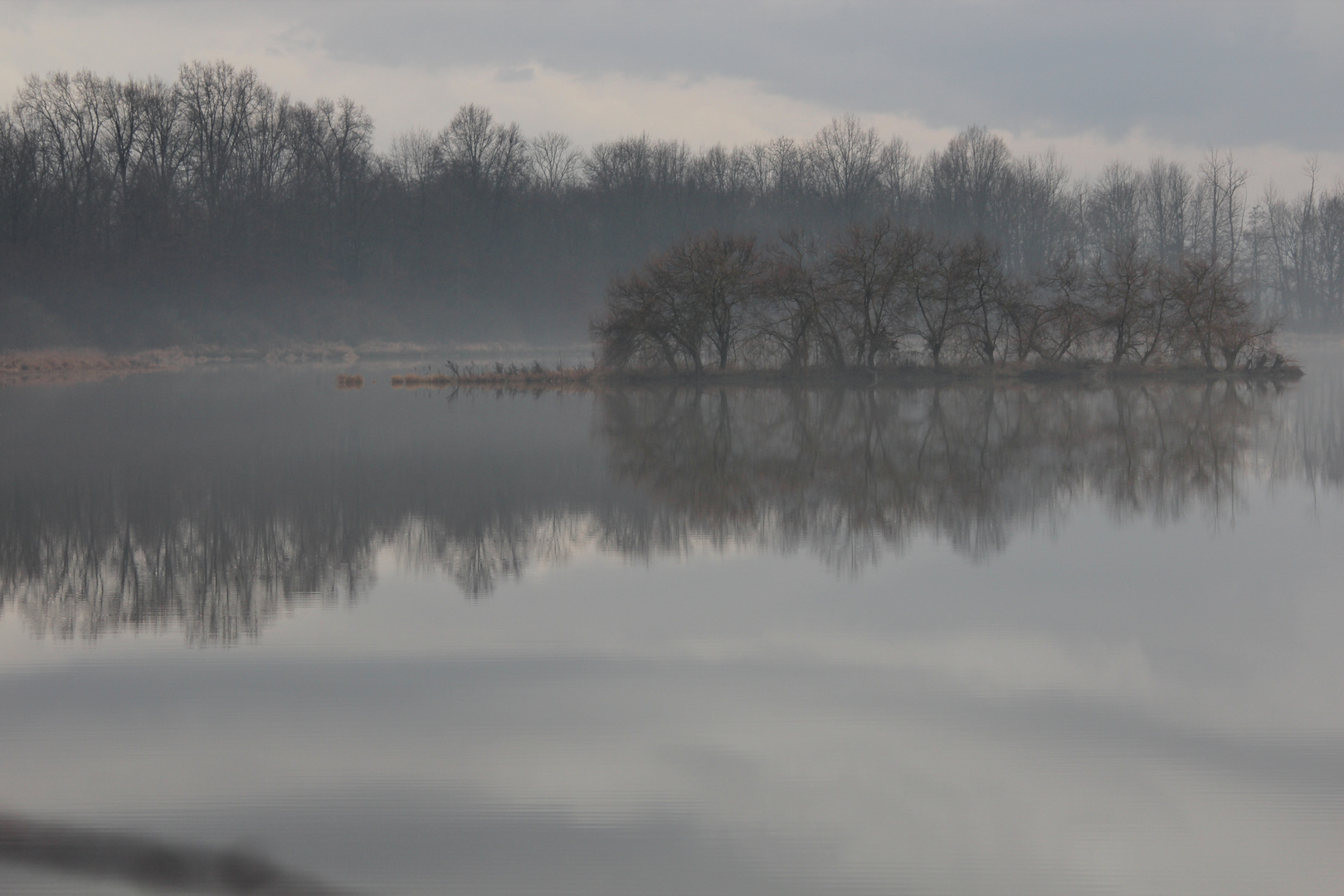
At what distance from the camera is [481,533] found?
448 inches

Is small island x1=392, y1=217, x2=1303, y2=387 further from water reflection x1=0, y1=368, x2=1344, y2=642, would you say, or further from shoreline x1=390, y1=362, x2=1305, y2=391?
water reflection x1=0, y1=368, x2=1344, y2=642

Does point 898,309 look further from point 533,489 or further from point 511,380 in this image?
point 533,489

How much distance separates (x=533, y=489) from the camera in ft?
47.3

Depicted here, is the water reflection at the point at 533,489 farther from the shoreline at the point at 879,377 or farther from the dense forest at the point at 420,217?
the dense forest at the point at 420,217

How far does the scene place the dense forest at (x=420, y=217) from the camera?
65.1m

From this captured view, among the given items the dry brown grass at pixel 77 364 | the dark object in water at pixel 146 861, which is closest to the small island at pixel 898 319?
the dry brown grass at pixel 77 364

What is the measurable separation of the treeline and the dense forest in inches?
551

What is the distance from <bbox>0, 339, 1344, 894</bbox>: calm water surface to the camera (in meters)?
4.61

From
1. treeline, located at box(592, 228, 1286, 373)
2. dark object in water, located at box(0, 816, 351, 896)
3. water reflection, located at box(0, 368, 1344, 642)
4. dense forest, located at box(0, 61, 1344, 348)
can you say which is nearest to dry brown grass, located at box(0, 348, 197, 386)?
dense forest, located at box(0, 61, 1344, 348)

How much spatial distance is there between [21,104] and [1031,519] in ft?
239

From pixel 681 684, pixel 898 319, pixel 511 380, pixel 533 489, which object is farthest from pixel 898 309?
pixel 681 684

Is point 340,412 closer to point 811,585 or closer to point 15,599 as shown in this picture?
point 15,599

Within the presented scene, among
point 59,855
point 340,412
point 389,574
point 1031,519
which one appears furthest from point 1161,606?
point 340,412

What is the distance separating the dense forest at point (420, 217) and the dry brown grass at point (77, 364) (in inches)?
55.8
